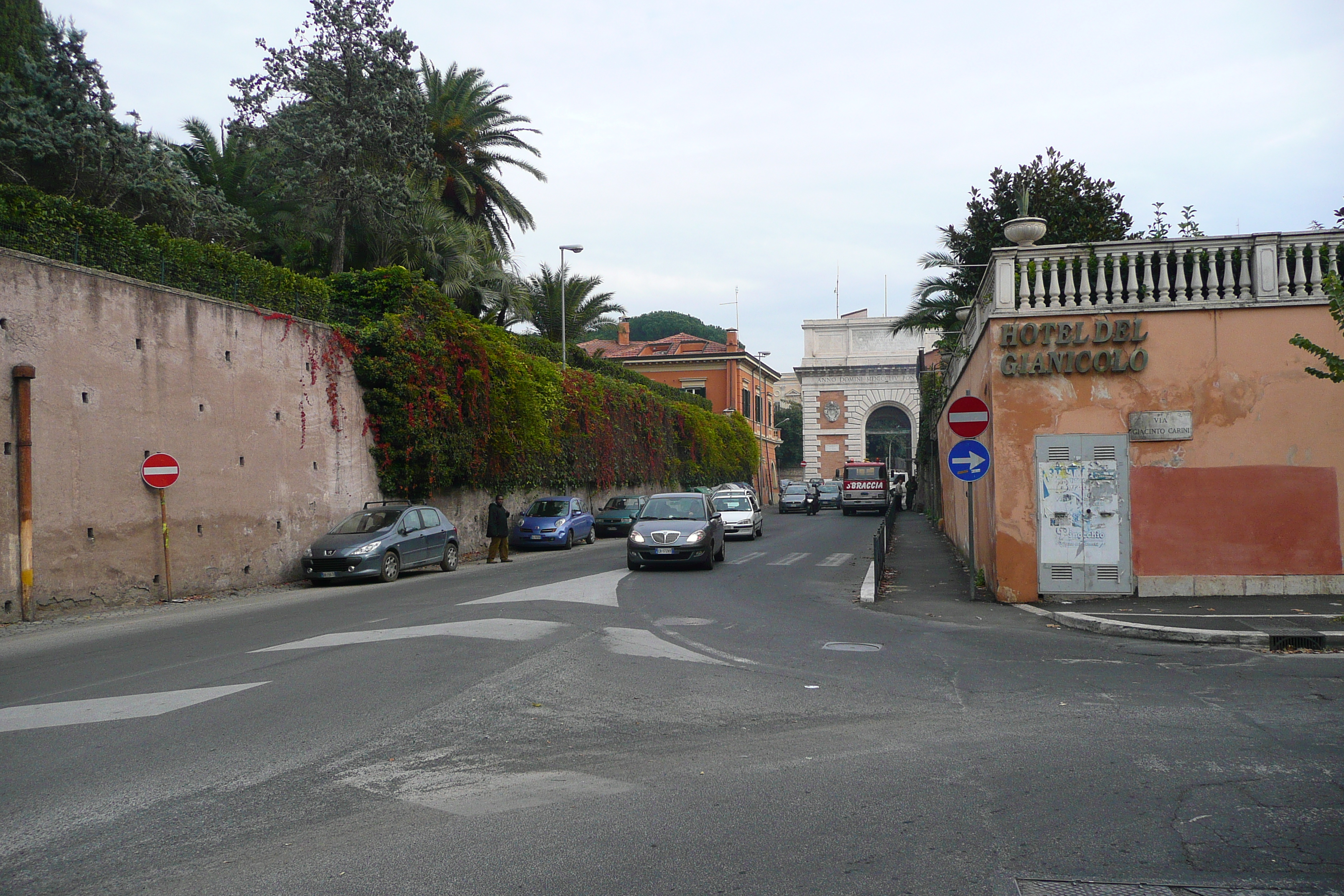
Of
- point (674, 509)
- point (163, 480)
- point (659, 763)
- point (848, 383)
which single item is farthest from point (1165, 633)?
point (848, 383)

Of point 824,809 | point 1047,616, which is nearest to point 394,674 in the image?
point 824,809

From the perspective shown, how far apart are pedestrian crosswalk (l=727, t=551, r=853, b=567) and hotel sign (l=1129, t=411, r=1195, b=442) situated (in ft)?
29.6

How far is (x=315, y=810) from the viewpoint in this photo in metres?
5.03

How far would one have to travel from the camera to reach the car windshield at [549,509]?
30.5m

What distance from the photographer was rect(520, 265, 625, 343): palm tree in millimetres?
45844

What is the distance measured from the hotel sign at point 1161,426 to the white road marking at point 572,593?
781cm

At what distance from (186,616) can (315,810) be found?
10.8 meters

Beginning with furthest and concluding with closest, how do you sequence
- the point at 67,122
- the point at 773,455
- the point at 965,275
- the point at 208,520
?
the point at 773,455 < the point at 965,275 < the point at 67,122 < the point at 208,520

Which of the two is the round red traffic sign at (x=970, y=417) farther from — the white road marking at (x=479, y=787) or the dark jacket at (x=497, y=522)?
the dark jacket at (x=497, y=522)

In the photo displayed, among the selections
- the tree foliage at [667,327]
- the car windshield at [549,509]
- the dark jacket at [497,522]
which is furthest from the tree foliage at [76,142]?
the tree foliage at [667,327]

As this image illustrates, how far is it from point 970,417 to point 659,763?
364 inches

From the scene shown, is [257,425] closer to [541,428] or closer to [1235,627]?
[541,428]

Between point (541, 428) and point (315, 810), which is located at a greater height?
point (541, 428)

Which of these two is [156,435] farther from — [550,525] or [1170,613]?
[1170,613]
